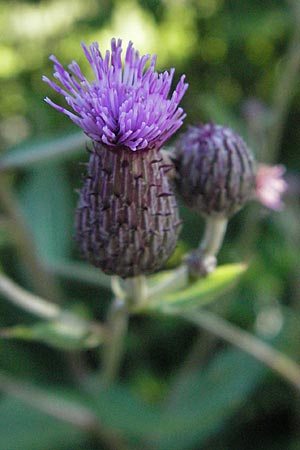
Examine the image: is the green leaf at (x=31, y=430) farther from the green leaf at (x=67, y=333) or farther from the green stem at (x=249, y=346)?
the green stem at (x=249, y=346)

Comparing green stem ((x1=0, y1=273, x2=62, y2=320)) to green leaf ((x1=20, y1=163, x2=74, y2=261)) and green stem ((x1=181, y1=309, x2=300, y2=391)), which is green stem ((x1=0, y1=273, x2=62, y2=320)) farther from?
green leaf ((x1=20, y1=163, x2=74, y2=261))

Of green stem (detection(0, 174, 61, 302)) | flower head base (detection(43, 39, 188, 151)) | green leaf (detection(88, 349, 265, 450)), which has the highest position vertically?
flower head base (detection(43, 39, 188, 151))

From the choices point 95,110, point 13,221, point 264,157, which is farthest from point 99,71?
point 264,157

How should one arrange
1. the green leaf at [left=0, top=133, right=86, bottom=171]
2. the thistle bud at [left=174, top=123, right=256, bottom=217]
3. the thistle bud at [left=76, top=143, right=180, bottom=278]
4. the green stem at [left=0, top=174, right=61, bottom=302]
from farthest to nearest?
the green stem at [left=0, top=174, right=61, bottom=302], the green leaf at [left=0, top=133, right=86, bottom=171], the thistle bud at [left=174, top=123, right=256, bottom=217], the thistle bud at [left=76, top=143, right=180, bottom=278]

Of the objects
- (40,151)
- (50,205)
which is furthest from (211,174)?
(50,205)

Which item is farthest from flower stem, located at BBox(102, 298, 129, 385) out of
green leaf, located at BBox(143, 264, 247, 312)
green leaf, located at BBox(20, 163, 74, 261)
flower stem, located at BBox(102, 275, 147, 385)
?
green leaf, located at BBox(20, 163, 74, 261)

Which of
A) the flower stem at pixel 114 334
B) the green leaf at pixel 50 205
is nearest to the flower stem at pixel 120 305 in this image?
the flower stem at pixel 114 334

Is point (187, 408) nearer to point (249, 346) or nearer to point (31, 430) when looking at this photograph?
point (249, 346)
